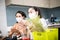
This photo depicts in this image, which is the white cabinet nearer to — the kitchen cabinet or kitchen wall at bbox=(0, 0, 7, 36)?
kitchen wall at bbox=(0, 0, 7, 36)

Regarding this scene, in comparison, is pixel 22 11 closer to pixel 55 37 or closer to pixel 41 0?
pixel 41 0

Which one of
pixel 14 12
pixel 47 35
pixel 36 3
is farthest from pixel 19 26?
pixel 47 35

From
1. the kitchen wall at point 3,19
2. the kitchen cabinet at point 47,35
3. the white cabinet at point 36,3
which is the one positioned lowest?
the kitchen cabinet at point 47,35

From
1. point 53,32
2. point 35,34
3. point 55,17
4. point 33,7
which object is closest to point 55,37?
point 53,32

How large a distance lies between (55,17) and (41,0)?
1.18 feet

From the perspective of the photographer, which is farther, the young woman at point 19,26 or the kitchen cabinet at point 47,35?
the young woman at point 19,26

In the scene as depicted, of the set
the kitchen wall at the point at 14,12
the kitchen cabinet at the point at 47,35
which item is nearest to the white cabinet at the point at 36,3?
the kitchen wall at the point at 14,12

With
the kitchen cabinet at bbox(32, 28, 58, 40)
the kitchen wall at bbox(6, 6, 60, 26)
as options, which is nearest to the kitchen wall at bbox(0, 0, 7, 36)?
the kitchen wall at bbox(6, 6, 60, 26)

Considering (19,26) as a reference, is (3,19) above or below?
above

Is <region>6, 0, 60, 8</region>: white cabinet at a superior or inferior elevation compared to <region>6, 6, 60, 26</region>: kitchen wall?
A: superior

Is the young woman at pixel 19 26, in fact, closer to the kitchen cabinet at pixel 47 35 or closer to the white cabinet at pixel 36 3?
the white cabinet at pixel 36 3

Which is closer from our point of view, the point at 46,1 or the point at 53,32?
the point at 53,32

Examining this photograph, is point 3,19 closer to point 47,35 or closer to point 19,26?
point 19,26

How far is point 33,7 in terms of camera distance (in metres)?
1.91
